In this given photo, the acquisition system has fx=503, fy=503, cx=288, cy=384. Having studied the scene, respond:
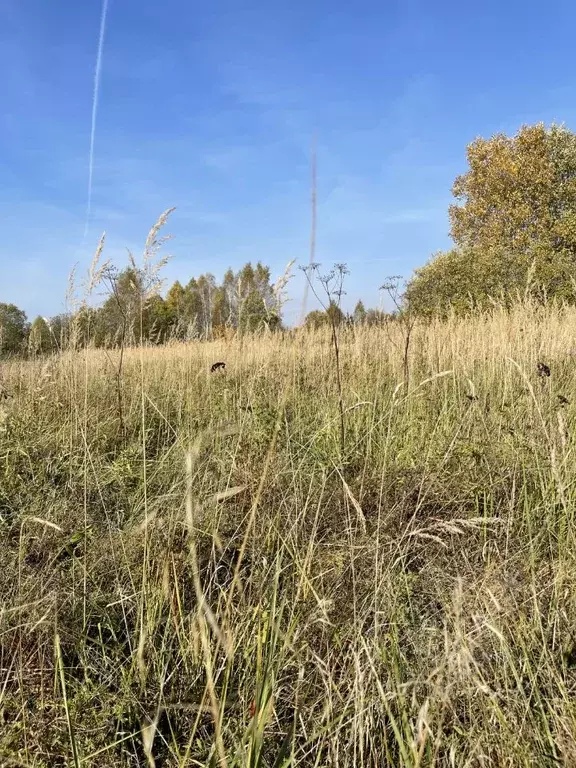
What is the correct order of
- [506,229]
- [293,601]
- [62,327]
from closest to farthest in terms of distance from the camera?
[293,601] → [62,327] → [506,229]

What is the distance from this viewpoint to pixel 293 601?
4.22 ft

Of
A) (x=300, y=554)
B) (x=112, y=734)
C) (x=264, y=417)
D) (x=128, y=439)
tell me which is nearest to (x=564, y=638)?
(x=300, y=554)

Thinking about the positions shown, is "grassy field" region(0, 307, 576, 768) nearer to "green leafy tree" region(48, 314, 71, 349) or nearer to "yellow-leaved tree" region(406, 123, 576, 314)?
"green leafy tree" region(48, 314, 71, 349)

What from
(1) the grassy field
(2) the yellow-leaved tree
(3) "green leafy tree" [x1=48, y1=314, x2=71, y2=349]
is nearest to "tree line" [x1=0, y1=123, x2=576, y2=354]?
(2) the yellow-leaved tree

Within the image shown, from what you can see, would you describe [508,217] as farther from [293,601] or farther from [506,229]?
[293,601]

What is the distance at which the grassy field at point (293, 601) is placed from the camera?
3.15 ft

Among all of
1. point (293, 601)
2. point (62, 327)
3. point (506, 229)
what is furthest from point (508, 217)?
point (293, 601)

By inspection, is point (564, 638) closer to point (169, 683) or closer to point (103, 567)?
point (169, 683)

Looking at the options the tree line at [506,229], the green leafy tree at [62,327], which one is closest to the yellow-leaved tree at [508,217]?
the tree line at [506,229]

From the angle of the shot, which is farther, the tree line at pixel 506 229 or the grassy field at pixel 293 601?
the tree line at pixel 506 229

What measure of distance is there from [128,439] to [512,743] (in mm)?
2598

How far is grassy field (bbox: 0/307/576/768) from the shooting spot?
3.15ft

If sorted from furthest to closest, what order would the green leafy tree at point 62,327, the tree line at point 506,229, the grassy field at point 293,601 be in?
the tree line at point 506,229 < the green leafy tree at point 62,327 < the grassy field at point 293,601

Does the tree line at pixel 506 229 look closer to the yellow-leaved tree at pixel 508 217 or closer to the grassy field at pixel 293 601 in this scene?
the yellow-leaved tree at pixel 508 217
